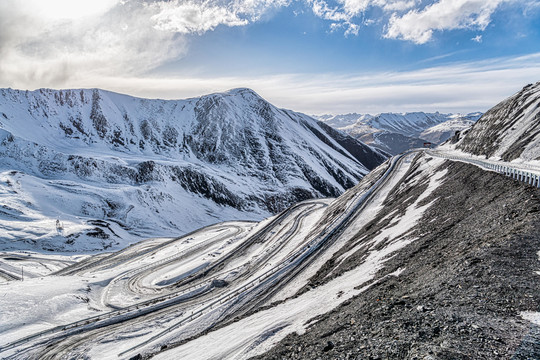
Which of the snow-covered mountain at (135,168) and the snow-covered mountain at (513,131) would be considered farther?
the snow-covered mountain at (135,168)

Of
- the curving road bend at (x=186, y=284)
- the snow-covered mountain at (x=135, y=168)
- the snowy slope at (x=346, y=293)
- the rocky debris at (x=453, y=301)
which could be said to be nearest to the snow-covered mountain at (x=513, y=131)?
the snowy slope at (x=346, y=293)

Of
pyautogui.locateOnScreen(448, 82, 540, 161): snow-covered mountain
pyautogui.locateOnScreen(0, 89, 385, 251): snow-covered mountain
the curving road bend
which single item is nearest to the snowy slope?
the curving road bend

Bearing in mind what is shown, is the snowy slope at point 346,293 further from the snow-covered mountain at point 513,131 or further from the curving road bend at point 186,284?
the snow-covered mountain at point 513,131

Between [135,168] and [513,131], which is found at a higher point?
[135,168]

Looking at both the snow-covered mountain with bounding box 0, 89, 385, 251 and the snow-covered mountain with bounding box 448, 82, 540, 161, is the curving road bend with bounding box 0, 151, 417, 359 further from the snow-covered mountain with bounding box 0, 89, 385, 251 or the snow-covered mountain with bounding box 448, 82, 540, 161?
the snow-covered mountain with bounding box 0, 89, 385, 251

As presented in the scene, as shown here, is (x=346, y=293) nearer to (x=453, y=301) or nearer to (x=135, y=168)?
(x=453, y=301)

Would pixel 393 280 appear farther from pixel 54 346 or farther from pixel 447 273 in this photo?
pixel 54 346

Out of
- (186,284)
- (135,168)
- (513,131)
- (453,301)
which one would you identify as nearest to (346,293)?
(453,301)
